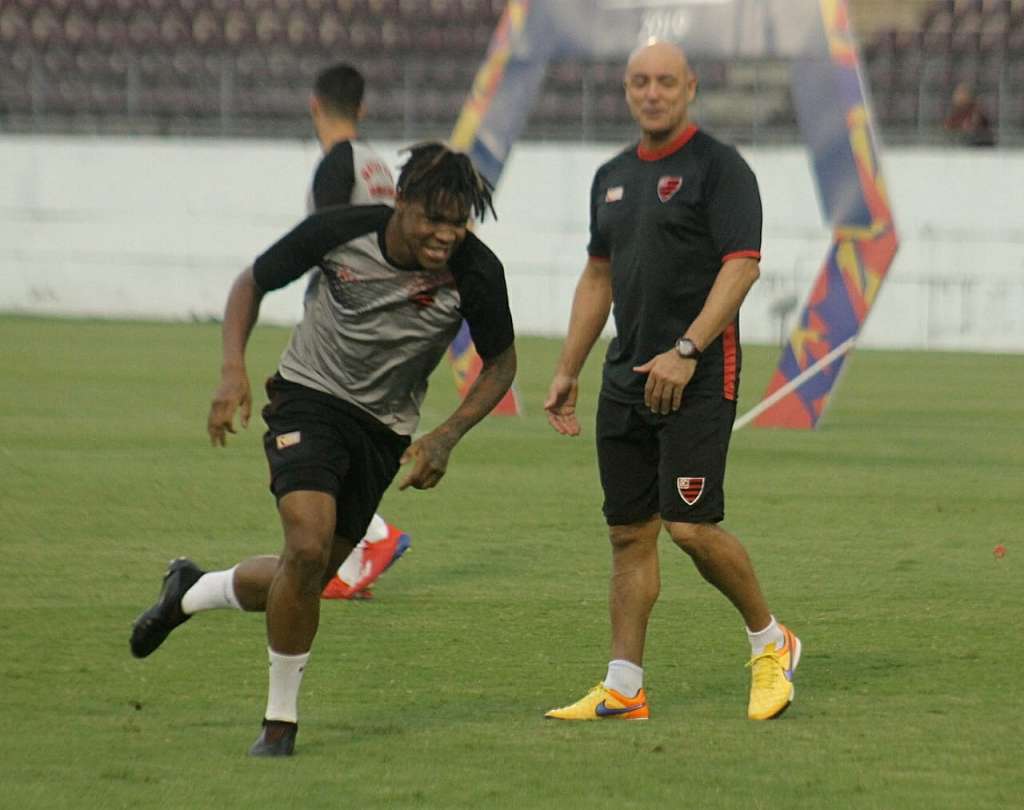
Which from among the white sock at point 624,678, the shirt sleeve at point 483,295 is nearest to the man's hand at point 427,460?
the shirt sleeve at point 483,295

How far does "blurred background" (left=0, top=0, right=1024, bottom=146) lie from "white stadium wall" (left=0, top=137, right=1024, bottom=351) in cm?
56

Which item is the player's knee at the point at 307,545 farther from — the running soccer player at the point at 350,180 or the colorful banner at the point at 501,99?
the colorful banner at the point at 501,99

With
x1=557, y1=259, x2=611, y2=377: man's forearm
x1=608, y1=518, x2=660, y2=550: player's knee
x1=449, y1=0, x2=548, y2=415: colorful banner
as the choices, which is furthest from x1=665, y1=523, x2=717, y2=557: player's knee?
x1=449, y1=0, x2=548, y2=415: colorful banner

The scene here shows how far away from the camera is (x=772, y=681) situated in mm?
5730

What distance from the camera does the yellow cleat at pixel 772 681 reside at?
565 cm

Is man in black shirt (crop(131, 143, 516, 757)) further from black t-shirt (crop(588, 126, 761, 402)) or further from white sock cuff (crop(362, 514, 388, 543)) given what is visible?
white sock cuff (crop(362, 514, 388, 543))

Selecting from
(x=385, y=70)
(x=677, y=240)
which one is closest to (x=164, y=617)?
(x=677, y=240)

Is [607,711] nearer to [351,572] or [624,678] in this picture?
[624,678]

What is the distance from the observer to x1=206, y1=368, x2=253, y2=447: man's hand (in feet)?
16.9

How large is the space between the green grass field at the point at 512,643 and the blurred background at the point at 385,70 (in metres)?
11.5

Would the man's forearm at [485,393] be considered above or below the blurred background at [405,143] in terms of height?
above

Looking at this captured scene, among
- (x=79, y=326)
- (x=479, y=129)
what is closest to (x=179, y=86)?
(x=79, y=326)

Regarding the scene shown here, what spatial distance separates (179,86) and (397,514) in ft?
58.9

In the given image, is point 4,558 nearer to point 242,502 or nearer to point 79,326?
point 242,502
